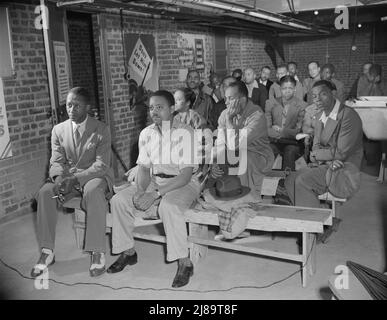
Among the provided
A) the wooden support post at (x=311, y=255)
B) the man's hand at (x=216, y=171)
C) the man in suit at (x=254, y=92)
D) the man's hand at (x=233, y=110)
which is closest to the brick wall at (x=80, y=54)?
the man in suit at (x=254, y=92)

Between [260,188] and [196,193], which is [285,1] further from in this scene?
[196,193]

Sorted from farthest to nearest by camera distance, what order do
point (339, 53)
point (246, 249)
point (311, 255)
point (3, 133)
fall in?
point (339, 53) < point (3, 133) < point (246, 249) < point (311, 255)

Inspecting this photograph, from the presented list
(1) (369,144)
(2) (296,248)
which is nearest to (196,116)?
(2) (296,248)

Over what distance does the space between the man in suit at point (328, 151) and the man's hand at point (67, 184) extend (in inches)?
81.5

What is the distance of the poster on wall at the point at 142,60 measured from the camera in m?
7.38

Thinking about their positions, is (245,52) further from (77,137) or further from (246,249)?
(246,249)

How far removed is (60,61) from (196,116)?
1986mm

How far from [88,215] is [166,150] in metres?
0.88

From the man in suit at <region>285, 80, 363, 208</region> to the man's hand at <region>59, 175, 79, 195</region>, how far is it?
2.07m

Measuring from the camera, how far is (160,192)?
3947 mm

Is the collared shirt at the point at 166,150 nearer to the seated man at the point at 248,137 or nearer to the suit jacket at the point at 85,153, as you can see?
the suit jacket at the point at 85,153

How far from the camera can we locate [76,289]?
143 inches

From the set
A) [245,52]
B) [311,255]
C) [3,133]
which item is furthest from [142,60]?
[245,52]

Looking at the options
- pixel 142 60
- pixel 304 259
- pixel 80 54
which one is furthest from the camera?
pixel 80 54
